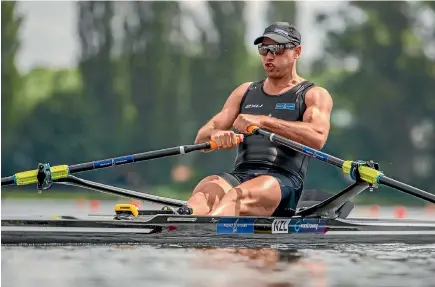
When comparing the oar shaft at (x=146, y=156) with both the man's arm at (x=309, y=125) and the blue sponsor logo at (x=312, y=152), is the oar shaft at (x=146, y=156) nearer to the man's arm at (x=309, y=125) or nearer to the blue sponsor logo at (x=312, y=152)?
the man's arm at (x=309, y=125)

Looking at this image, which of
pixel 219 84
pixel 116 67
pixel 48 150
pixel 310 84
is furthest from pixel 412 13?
pixel 310 84

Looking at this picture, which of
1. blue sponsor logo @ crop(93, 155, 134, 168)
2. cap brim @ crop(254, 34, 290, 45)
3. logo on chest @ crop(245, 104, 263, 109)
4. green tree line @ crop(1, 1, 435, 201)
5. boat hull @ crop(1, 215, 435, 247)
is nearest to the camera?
boat hull @ crop(1, 215, 435, 247)

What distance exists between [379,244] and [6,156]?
3490 centimetres

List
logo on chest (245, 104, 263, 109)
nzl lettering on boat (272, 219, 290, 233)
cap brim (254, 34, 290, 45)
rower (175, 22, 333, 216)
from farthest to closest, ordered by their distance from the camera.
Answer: logo on chest (245, 104, 263, 109) < cap brim (254, 34, 290, 45) < rower (175, 22, 333, 216) < nzl lettering on boat (272, 219, 290, 233)

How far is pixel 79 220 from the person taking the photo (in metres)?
8.50

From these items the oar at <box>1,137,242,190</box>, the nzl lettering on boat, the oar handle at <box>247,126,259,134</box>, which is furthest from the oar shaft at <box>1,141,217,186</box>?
the nzl lettering on boat

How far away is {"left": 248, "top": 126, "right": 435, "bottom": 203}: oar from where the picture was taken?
29.5 ft

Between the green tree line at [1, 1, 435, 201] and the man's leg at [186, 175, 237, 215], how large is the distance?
2921 centimetres

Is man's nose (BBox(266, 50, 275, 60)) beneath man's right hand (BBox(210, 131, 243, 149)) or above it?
above

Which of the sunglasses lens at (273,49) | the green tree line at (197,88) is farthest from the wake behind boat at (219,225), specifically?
the green tree line at (197,88)

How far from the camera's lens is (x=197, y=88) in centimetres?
4134

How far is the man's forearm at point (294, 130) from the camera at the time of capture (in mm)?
9211

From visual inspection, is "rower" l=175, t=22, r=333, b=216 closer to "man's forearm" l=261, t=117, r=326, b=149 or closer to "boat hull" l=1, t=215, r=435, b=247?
"man's forearm" l=261, t=117, r=326, b=149

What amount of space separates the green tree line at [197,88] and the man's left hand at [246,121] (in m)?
29.0
